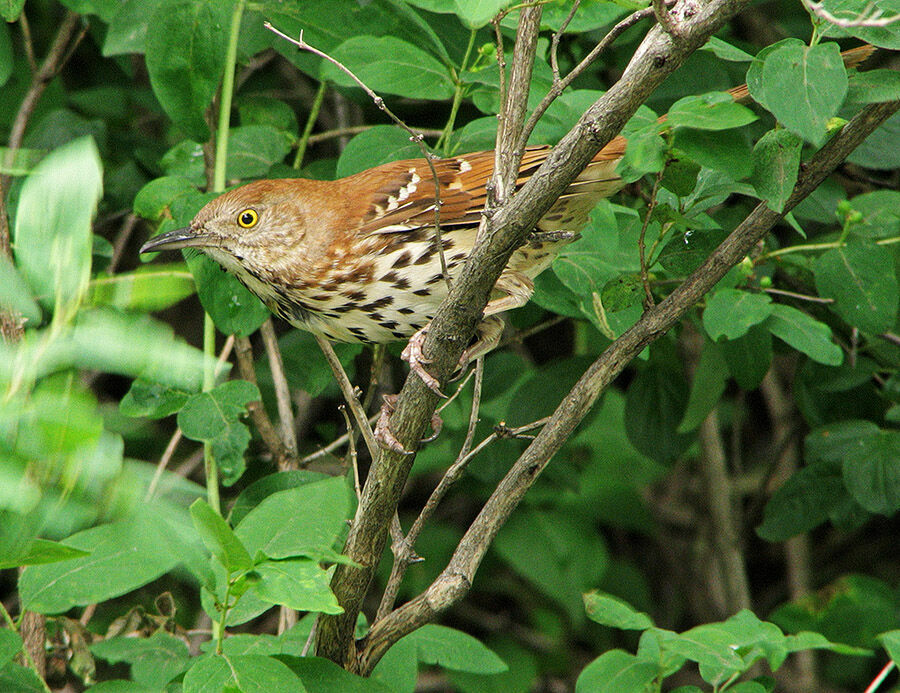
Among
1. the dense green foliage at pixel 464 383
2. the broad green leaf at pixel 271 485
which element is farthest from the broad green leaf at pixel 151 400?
the broad green leaf at pixel 271 485

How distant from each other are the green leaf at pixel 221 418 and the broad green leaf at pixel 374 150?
679 mm

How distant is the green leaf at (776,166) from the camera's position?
1790 mm

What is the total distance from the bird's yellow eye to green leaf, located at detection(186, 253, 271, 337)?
15cm

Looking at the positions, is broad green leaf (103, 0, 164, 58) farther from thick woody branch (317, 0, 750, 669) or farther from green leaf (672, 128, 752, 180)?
green leaf (672, 128, 752, 180)

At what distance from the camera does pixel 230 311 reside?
2.73 metres

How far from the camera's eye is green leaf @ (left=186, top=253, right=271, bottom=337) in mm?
2674

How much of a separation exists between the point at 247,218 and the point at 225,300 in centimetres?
28

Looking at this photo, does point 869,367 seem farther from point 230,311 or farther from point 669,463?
point 230,311

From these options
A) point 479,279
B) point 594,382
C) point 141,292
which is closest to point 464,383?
point 594,382

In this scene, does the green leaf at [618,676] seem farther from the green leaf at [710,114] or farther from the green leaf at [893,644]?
the green leaf at [710,114]

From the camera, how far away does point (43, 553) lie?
1.29 metres

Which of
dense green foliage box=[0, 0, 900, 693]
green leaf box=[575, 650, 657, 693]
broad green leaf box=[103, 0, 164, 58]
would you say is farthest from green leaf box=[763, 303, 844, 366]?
broad green leaf box=[103, 0, 164, 58]

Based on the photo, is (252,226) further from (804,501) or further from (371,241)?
(804,501)

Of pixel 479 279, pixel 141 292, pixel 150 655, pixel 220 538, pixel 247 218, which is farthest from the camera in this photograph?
pixel 247 218
